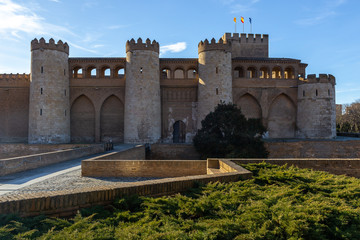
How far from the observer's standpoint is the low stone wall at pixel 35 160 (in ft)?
29.5

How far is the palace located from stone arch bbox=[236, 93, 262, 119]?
9cm

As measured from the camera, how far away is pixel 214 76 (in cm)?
2202

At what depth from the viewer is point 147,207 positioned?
3.88m

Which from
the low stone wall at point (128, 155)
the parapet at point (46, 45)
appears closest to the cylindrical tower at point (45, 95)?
the parapet at point (46, 45)

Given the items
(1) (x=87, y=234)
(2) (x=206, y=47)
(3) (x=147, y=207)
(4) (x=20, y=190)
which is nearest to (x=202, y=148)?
(2) (x=206, y=47)

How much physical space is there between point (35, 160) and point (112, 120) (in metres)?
13.1

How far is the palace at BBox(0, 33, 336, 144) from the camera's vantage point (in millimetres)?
21375

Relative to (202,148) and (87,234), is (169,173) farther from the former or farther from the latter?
(202,148)

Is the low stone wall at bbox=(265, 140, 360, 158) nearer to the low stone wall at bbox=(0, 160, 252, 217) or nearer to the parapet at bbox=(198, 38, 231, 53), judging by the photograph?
the parapet at bbox=(198, 38, 231, 53)

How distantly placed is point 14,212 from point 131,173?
18.5 feet

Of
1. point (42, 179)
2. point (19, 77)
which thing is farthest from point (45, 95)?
point (42, 179)

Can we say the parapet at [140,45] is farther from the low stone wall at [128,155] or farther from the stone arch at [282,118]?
the stone arch at [282,118]

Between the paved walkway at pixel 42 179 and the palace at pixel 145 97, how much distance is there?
11.8 m

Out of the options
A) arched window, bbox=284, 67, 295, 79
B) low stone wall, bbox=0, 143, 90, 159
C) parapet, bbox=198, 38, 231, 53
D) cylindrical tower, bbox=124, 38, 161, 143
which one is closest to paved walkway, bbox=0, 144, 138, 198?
low stone wall, bbox=0, 143, 90, 159
